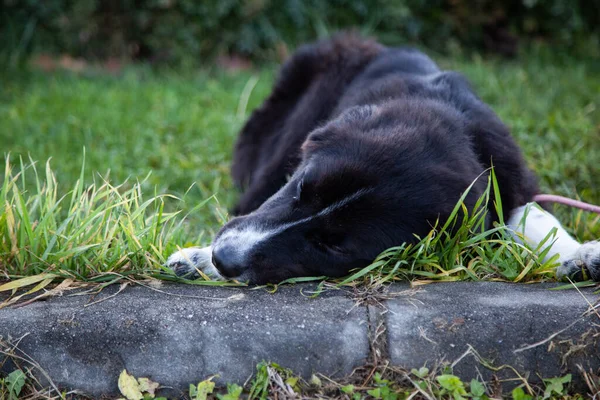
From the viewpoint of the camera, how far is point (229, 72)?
25.2ft

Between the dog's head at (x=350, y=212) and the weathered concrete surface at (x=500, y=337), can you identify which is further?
the dog's head at (x=350, y=212)

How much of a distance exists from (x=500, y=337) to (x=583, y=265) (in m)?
0.61

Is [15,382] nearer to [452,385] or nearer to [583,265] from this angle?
[452,385]

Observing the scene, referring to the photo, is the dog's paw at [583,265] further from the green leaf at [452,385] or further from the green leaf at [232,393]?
the green leaf at [232,393]

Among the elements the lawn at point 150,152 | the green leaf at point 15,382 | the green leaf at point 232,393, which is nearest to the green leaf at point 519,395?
the lawn at point 150,152

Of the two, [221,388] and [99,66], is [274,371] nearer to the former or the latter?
[221,388]

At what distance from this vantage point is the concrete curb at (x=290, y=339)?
84.2 inches

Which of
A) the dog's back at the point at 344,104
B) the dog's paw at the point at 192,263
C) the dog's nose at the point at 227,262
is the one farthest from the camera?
the dog's back at the point at 344,104

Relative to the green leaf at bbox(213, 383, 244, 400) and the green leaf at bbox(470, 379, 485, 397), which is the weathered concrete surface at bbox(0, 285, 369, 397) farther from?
the green leaf at bbox(470, 379, 485, 397)

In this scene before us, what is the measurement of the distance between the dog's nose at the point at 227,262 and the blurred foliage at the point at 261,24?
224 inches

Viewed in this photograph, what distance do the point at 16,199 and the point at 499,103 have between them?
4.59 meters

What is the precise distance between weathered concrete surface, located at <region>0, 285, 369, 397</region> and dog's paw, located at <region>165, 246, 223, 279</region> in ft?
1.21

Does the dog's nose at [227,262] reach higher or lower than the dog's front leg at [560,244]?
higher

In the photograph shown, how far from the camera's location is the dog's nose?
2.47m
